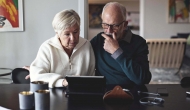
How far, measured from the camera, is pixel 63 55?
1754 millimetres

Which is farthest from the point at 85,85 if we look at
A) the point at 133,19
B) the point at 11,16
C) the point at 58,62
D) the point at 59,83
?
the point at 133,19

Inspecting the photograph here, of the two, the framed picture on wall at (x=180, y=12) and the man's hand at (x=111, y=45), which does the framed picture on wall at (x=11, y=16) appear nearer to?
the man's hand at (x=111, y=45)

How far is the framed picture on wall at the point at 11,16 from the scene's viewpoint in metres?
2.67

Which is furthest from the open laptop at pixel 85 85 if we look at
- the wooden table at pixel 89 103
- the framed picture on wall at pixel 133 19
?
the framed picture on wall at pixel 133 19

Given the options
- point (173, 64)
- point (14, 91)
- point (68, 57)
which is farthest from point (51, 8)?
point (173, 64)

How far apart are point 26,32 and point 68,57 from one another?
116 cm

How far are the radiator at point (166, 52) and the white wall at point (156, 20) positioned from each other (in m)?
1.39

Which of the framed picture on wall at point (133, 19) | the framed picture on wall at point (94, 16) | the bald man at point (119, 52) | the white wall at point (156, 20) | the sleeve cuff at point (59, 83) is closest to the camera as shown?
the sleeve cuff at point (59, 83)

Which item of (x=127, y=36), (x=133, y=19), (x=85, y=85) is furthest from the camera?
(x=133, y=19)

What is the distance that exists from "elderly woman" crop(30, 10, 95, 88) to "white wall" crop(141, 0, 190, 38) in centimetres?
517

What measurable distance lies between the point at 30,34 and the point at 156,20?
4.77m

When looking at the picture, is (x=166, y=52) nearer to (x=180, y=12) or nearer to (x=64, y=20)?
(x=180, y=12)

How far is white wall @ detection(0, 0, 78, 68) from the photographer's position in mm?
2672

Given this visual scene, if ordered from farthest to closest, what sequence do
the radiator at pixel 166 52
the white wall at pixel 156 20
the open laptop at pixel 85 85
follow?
the white wall at pixel 156 20 → the radiator at pixel 166 52 → the open laptop at pixel 85 85
